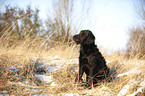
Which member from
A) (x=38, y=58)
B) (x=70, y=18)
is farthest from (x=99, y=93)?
(x=70, y=18)

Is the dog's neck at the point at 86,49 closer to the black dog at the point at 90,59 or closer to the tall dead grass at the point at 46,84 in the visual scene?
the black dog at the point at 90,59

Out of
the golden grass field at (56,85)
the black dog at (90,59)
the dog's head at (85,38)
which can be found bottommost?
the golden grass field at (56,85)

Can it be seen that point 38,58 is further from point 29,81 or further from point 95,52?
point 95,52

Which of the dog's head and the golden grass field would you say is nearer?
the golden grass field

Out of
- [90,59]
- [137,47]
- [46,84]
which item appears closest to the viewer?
[90,59]

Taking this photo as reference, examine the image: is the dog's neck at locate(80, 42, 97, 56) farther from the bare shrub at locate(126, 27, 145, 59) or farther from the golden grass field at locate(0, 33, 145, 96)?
the bare shrub at locate(126, 27, 145, 59)

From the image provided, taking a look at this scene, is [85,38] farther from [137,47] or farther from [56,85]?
[137,47]

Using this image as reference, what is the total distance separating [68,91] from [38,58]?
1.56 meters

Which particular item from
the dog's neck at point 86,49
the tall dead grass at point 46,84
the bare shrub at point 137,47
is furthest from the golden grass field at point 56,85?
the dog's neck at point 86,49

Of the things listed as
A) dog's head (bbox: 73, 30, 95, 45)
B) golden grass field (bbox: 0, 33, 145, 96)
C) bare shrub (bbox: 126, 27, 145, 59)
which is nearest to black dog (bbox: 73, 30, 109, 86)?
dog's head (bbox: 73, 30, 95, 45)

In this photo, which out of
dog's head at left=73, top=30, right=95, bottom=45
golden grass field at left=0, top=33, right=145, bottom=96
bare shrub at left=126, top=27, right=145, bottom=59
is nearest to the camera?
golden grass field at left=0, top=33, right=145, bottom=96


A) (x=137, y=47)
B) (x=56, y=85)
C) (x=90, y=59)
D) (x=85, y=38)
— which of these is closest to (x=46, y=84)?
(x=56, y=85)

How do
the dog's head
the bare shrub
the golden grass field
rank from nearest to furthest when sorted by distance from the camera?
the golden grass field < the dog's head < the bare shrub

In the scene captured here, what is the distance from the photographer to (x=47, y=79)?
297 cm
